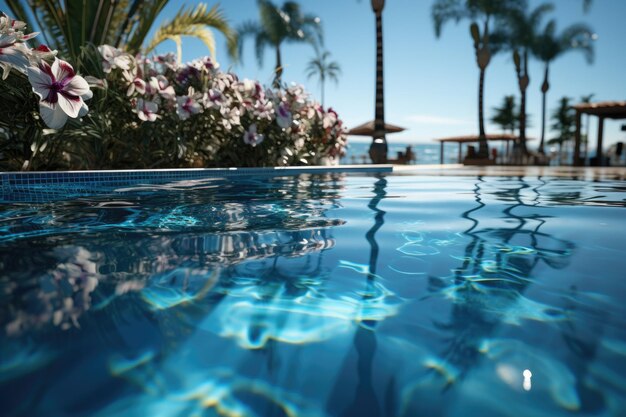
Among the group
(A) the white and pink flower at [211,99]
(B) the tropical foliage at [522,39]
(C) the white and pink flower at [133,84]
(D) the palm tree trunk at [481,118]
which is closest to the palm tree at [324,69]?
(B) the tropical foliage at [522,39]

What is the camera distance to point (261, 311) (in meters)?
1.51

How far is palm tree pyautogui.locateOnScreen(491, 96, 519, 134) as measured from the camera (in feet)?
147

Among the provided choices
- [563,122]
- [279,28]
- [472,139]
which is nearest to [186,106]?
[279,28]

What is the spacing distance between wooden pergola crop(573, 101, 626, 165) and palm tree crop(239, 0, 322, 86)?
15.2m

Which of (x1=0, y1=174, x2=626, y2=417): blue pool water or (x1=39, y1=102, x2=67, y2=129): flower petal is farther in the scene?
(x1=39, y1=102, x2=67, y2=129): flower petal

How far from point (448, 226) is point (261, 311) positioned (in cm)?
189

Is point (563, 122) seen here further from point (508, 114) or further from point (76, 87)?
point (76, 87)

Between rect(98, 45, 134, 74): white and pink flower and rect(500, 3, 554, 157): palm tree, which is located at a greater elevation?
rect(500, 3, 554, 157): palm tree

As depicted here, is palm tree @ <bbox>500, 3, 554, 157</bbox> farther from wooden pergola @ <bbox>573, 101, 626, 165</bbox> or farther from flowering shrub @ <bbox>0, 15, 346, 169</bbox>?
flowering shrub @ <bbox>0, 15, 346, 169</bbox>

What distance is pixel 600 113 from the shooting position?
16.8 metres

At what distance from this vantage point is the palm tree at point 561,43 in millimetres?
27281

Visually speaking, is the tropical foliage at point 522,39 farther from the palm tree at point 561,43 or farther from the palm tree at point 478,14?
the palm tree at point 561,43

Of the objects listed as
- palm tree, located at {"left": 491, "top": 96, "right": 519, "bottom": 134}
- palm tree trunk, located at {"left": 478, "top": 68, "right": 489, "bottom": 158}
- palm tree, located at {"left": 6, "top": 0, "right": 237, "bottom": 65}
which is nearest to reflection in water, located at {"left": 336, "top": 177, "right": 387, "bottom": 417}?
palm tree, located at {"left": 6, "top": 0, "right": 237, "bottom": 65}

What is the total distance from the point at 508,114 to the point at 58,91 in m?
47.1
